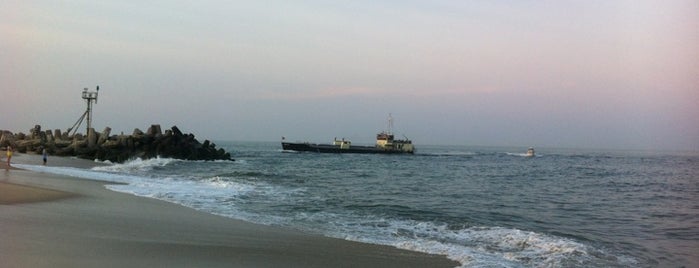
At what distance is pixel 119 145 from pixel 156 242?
39679 millimetres

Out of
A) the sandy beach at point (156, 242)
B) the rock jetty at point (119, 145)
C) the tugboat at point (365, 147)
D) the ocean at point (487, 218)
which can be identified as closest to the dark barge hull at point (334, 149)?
the tugboat at point (365, 147)

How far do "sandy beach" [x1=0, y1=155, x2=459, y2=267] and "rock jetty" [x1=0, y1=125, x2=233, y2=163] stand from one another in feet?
107

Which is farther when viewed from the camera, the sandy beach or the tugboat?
the tugboat

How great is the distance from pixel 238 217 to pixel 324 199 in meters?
5.94

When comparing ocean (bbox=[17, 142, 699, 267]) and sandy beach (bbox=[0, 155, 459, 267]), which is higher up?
sandy beach (bbox=[0, 155, 459, 267])

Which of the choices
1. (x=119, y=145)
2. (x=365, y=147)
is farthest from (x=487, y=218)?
(x=365, y=147)

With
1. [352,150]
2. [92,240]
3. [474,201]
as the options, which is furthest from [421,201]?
[352,150]

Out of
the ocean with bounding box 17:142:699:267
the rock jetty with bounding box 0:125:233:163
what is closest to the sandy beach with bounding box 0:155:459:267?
the ocean with bounding box 17:142:699:267

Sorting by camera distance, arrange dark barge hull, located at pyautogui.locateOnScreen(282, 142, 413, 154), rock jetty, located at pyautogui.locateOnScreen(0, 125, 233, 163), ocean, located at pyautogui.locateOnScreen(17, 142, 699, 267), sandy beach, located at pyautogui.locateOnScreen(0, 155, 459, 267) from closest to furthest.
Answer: sandy beach, located at pyautogui.locateOnScreen(0, 155, 459, 267) → ocean, located at pyautogui.locateOnScreen(17, 142, 699, 267) → rock jetty, located at pyautogui.locateOnScreen(0, 125, 233, 163) → dark barge hull, located at pyautogui.locateOnScreen(282, 142, 413, 154)

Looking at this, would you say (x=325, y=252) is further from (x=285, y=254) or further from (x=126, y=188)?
(x=126, y=188)

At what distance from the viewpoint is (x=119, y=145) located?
45.1 metres

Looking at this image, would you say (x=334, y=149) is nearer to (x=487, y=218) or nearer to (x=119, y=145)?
(x=119, y=145)

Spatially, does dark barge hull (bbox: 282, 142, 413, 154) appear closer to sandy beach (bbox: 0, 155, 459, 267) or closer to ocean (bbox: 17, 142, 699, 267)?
ocean (bbox: 17, 142, 699, 267)

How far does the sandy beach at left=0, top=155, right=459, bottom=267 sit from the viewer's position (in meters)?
7.29
